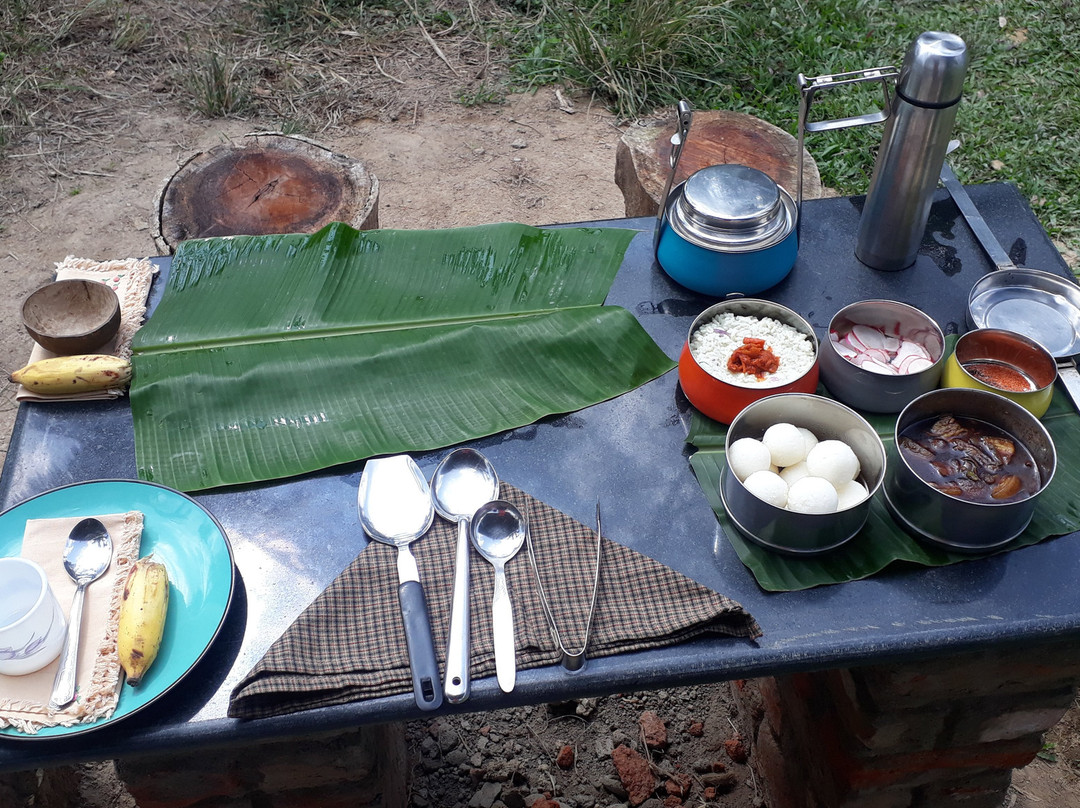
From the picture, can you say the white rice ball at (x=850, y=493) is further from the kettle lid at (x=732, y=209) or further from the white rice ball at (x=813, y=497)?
the kettle lid at (x=732, y=209)

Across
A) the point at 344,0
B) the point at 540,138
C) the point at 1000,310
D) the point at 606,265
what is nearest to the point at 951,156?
the point at 540,138

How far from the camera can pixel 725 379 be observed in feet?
5.66

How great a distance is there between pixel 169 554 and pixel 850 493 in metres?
1.23

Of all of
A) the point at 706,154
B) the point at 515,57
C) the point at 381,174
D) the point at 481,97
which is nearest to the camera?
the point at 706,154

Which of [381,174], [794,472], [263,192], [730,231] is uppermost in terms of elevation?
[730,231]

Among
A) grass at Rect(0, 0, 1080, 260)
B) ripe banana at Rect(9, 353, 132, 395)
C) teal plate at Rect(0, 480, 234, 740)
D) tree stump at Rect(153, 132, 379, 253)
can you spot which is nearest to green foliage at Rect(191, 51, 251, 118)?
grass at Rect(0, 0, 1080, 260)

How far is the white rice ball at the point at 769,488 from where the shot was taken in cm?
152

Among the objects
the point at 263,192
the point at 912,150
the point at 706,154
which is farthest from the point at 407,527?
the point at 706,154

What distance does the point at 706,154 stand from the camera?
2.76 metres

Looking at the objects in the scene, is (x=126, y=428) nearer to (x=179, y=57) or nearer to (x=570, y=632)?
(x=570, y=632)

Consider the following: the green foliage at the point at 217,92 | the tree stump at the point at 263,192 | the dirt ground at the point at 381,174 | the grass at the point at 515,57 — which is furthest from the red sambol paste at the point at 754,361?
the green foliage at the point at 217,92

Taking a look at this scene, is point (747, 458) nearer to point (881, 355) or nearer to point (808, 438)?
point (808, 438)

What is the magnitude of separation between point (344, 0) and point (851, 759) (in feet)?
14.8

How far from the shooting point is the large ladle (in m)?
1.88
